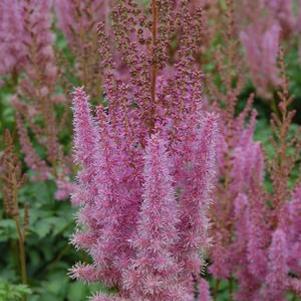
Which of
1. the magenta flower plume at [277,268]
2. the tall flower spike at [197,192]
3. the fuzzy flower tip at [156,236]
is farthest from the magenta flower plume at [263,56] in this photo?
the fuzzy flower tip at [156,236]

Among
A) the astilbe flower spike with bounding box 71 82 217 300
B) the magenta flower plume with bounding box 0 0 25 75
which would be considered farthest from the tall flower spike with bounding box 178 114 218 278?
the magenta flower plume with bounding box 0 0 25 75

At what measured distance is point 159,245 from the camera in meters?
2.20

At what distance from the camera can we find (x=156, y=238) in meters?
2.20

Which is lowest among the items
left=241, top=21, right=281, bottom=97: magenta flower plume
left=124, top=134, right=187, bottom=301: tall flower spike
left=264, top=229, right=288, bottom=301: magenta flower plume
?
left=264, top=229, right=288, bottom=301: magenta flower plume

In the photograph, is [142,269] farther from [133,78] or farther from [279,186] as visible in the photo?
[279,186]

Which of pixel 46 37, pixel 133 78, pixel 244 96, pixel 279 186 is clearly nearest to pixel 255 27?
pixel 244 96

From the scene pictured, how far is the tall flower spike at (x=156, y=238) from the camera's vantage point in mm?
2109

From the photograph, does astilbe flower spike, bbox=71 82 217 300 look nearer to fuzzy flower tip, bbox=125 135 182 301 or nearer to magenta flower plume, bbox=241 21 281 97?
fuzzy flower tip, bbox=125 135 182 301

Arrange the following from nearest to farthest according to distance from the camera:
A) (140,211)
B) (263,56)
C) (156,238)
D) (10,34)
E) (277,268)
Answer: (156,238) < (140,211) < (277,268) < (10,34) < (263,56)

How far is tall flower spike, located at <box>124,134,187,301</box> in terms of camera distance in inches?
83.0

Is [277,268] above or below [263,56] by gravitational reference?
below

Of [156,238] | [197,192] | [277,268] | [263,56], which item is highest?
[263,56]

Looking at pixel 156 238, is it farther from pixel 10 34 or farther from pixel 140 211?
pixel 10 34

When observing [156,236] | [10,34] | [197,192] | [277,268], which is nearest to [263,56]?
[10,34]
